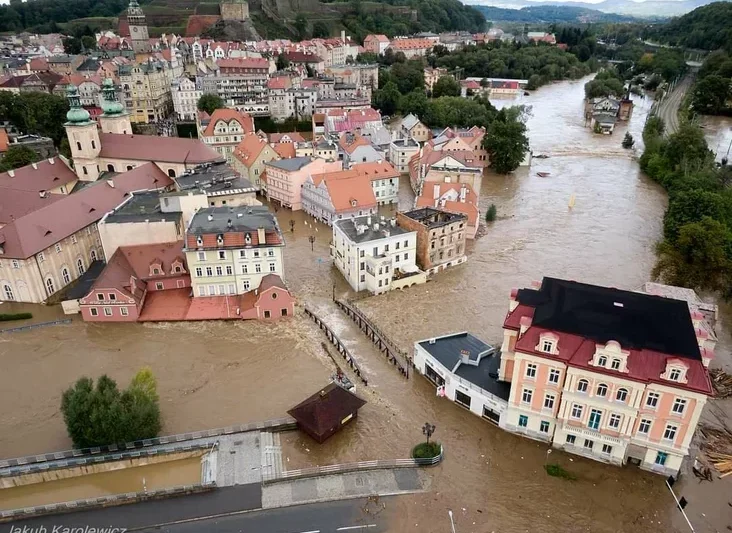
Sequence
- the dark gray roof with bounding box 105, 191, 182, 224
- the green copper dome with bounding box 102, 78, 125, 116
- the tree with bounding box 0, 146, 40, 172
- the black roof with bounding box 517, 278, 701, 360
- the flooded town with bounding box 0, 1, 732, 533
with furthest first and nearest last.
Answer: the green copper dome with bounding box 102, 78, 125, 116, the tree with bounding box 0, 146, 40, 172, the dark gray roof with bounding box 105, 191, 182, 224, the black roof with bounding box 517, 278, 701, 360, the flooded town with bounding box 0, 1, 732, 533

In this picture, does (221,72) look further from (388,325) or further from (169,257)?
(388,325)

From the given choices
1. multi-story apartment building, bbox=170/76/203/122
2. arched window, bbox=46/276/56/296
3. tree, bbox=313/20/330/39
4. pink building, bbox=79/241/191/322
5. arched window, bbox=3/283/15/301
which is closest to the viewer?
pink building, bbox=79/241/191/322

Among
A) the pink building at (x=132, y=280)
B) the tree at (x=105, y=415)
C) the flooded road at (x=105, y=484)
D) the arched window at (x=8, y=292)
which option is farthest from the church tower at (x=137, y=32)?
the flooded road at (x=105, y=484)

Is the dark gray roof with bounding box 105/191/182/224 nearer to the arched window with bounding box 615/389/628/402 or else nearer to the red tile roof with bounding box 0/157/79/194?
the red tile roof with bounding box 0/157/79/194

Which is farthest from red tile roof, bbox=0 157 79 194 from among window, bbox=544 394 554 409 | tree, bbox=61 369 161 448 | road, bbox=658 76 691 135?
road, bbox=658 76 691 135

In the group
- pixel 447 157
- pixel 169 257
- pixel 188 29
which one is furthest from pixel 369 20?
pixel 169 257

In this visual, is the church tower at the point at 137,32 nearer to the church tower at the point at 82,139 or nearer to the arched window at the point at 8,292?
the church tower at the point at 82,139
